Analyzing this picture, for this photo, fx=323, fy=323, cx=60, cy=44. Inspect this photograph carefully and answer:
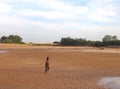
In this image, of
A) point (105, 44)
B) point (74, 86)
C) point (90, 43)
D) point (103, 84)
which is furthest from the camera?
point (90, 43)

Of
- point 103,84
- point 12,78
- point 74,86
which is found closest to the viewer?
point 74,86

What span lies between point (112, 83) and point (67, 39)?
110759 mm

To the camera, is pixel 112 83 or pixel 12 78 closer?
pixel 112 83

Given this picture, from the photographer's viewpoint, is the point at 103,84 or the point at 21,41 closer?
the point at 103,84

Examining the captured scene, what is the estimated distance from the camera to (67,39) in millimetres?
127250

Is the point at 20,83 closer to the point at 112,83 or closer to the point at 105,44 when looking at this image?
the point at 112,83

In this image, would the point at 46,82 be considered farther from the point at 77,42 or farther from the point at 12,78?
the point at 77,42

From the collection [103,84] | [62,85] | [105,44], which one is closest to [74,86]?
[62,85]

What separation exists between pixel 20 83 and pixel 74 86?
280 cm

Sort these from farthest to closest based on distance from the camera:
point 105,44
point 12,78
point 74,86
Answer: point 105,44 → point 12,78 → point 74,86

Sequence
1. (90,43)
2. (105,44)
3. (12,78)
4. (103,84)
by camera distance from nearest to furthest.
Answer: (103,84), (12,78), (105,44), (90,43)

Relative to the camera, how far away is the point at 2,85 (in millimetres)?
15484

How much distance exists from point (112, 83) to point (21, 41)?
11053 cm

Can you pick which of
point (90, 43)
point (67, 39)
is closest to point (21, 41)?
point (67, 39)
